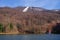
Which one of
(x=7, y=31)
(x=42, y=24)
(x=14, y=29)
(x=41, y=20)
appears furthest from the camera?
(x=41, y=20)

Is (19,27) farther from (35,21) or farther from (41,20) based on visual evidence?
(41,20)

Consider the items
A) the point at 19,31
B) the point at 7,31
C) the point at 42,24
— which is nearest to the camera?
the point at 7,31

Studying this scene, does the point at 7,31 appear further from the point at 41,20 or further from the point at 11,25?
the point at 41,20

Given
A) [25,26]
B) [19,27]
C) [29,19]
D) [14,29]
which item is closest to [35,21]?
[29,19]

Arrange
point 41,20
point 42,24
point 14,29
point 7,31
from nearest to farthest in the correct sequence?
point 7,31
point 14,29
point 42,24
point 41,20

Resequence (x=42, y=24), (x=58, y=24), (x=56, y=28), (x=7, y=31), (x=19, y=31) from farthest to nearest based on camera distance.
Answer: (x=42, y=24)
(x=58, y=24)
(x=56, y=28)
(x=19, y=31)
(x=7, y=31)

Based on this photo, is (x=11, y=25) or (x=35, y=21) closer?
(x=11, y=25)

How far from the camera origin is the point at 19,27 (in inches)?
5226

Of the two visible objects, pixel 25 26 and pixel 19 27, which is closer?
pixel 19 27

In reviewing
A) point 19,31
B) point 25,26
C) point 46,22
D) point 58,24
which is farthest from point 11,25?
point 46,22

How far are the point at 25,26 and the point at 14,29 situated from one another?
25073 millimetres

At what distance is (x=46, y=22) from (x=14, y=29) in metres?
49.9

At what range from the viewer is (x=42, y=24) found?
515ft

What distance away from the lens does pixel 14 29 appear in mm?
119000
